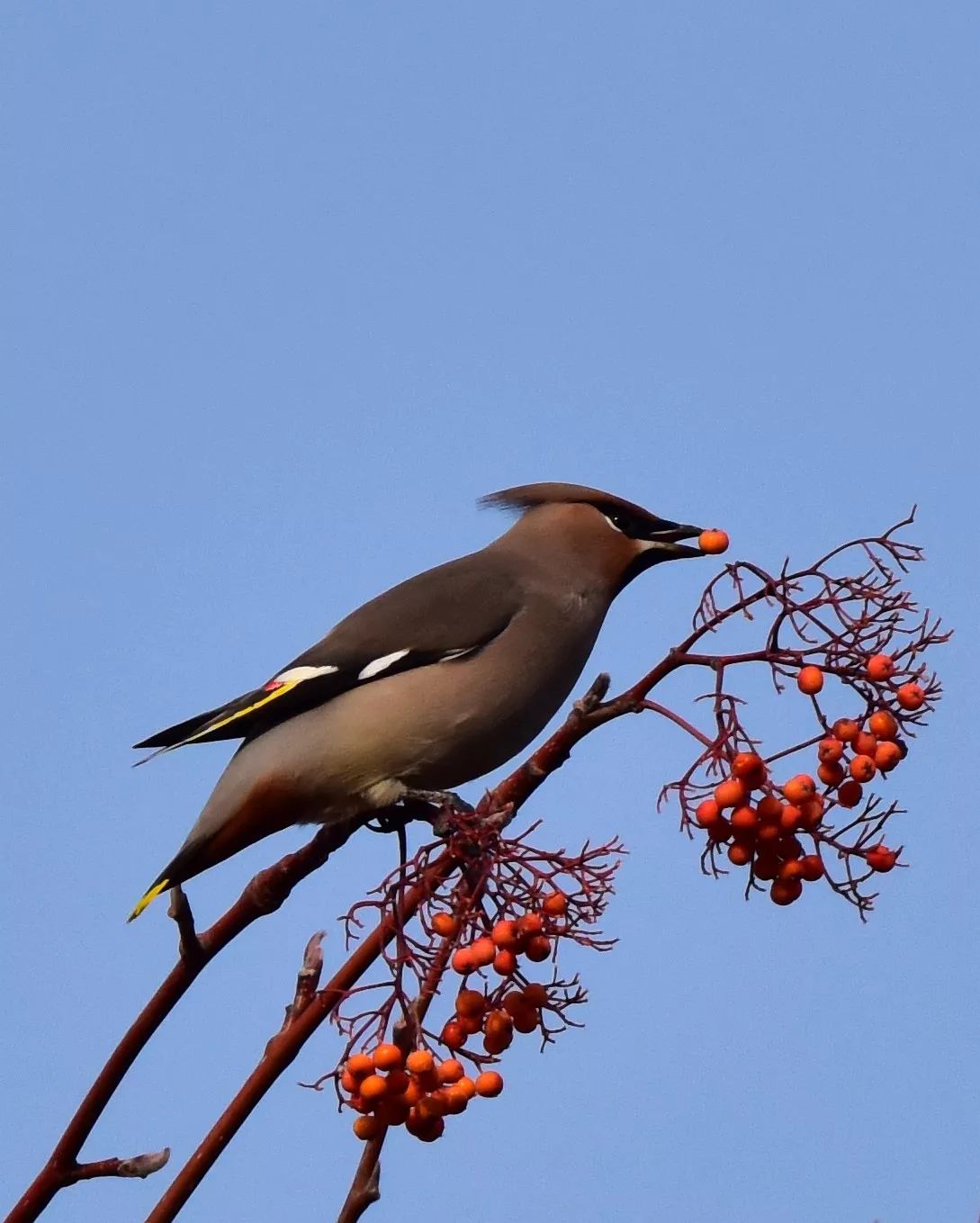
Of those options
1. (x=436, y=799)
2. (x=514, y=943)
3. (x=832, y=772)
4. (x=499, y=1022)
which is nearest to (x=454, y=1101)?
(x=499, y=1022)

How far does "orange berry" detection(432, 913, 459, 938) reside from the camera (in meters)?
2.49

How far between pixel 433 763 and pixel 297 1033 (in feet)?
4.65

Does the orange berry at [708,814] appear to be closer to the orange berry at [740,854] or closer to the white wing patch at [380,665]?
the orange berry at [740,854]

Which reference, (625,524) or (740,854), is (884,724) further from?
(625,524)

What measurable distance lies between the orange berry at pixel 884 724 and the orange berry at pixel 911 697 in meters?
0.02

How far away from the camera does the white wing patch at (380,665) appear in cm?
387

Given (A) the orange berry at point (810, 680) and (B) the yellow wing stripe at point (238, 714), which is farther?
(B) the yellow wing stripe at point (238, 714)

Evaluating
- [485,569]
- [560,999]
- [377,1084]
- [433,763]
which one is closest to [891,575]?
[560,999]

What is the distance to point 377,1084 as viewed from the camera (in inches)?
92.9

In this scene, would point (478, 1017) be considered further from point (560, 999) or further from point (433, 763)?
point (433, 763)

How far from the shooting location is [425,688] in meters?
3.78

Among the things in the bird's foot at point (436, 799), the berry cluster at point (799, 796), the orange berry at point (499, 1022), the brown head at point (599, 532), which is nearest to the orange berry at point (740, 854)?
the berry cluster at point (799, 796)

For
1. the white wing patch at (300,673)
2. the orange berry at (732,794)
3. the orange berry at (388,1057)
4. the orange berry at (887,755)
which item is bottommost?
the orange berry at (388,1057)

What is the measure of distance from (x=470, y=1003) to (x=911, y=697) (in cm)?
74
